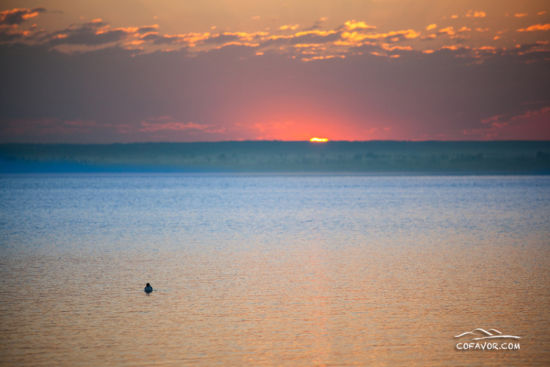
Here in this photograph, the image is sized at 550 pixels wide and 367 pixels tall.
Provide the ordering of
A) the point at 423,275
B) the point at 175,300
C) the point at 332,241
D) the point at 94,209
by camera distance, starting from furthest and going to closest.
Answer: the point at 94,209 < the point at 332,241 < the point at 423,275 < the point at 175,300

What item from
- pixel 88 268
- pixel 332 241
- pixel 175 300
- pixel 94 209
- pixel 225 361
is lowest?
pixel 225 361

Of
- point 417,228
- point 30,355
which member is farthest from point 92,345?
point 417,228

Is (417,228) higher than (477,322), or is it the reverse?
(417,228)

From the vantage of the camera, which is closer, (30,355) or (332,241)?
(30,355)

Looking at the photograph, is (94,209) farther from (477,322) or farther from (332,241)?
(477,322)

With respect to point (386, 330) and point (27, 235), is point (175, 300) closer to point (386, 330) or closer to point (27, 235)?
point (386, 330)

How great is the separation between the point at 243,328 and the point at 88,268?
826 centimetres

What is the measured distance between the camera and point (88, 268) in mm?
17766

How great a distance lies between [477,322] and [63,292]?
985cm

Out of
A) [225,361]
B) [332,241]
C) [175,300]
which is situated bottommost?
[225,361]

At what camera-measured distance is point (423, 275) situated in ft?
54.0

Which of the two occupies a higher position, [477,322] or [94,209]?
[94,209]

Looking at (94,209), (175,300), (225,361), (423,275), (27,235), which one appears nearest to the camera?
(225,361)

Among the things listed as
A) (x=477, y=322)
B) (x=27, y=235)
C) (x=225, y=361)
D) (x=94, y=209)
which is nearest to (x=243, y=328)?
(x=225, y=361)
